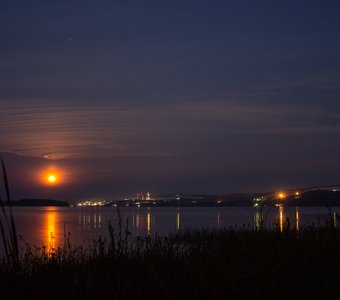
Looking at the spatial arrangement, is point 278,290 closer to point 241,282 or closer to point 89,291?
point 241,282

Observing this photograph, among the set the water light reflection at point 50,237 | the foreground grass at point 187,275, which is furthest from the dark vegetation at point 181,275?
the water light reflection at point 50,237

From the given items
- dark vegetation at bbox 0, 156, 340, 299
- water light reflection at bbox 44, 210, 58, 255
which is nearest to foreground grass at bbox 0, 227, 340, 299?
dark vegetation at bbox 0, 156, 340, 299

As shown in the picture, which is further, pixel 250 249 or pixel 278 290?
pixel 250 249

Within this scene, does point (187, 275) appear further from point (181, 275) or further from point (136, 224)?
point (136, 224)

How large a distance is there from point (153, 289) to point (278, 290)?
5.21 feet

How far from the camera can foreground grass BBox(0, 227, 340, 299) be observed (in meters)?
7.58

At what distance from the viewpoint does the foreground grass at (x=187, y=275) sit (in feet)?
24.9

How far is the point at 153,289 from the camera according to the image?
759 cm

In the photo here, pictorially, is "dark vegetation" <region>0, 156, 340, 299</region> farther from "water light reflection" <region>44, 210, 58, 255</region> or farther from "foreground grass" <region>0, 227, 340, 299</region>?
"water light reflection" <region>44, 210, 58, 255</region>

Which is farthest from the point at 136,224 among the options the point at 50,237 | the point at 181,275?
the point at 181,275

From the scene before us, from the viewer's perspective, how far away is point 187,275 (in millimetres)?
8562

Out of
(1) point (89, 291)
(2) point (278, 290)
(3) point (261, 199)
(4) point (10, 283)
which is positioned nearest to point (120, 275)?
(1) point (89, 291)

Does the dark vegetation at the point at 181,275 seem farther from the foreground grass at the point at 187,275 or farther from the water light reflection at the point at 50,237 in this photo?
the water light reflection at the point at 50,237

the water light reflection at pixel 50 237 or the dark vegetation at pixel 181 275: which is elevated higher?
the water light reflection at pixel 50 237
